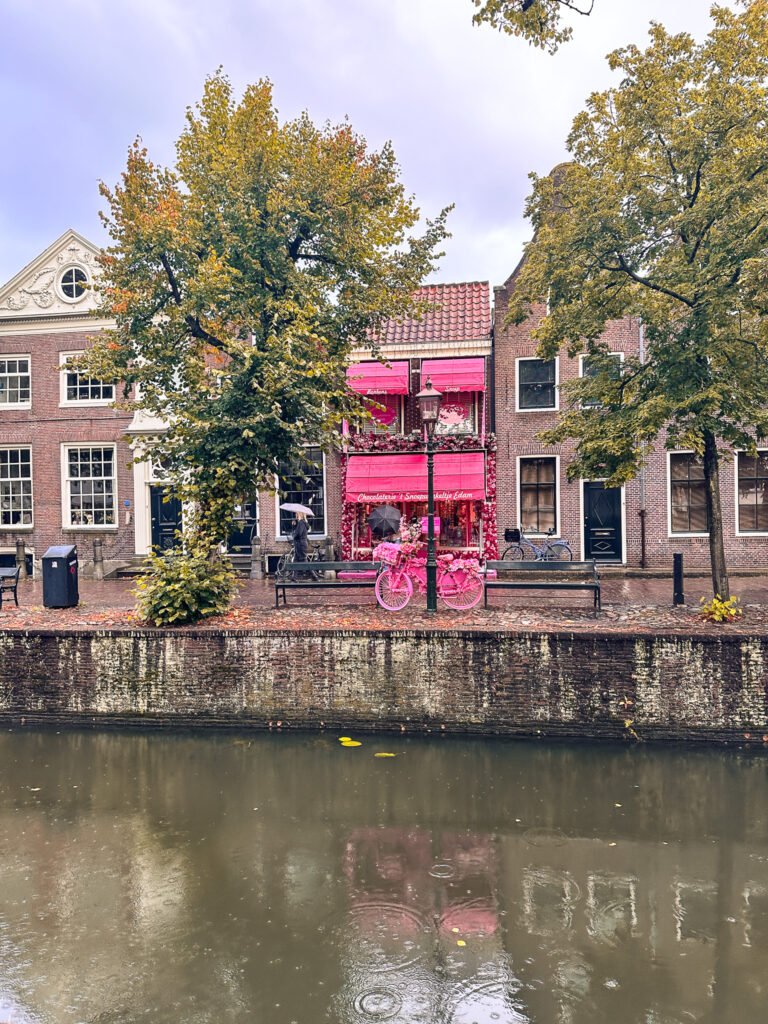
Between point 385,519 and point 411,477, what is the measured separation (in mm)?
1503

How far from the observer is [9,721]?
10406 millimetres

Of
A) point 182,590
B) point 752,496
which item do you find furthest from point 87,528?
point 752,496

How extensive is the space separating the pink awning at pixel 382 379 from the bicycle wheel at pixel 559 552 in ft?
19.2

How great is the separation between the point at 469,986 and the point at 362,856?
6.59 ft

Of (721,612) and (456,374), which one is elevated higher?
(456,374)

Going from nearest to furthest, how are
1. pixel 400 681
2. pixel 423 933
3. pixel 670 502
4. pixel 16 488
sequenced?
pixel 423 933
pixel 400 681
pixel 670 502
pixel 16 488

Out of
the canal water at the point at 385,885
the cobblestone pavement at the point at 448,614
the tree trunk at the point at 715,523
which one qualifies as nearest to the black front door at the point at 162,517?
the cobblestone pavement at the point at 448,614

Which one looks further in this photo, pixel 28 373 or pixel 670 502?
pixel 28 373

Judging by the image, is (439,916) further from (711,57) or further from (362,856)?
(711,57)

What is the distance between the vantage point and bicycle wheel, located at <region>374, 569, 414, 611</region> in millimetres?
11930

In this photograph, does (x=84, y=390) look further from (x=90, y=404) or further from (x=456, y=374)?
(x=456, y=374)

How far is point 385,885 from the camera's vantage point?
19.7ft

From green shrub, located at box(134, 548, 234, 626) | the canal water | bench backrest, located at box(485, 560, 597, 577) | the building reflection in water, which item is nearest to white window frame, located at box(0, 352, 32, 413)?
green shrub, located at box(134, 548, 234, 626)

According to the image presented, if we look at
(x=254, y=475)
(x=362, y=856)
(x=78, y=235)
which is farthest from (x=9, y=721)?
(x=78, y=235)
